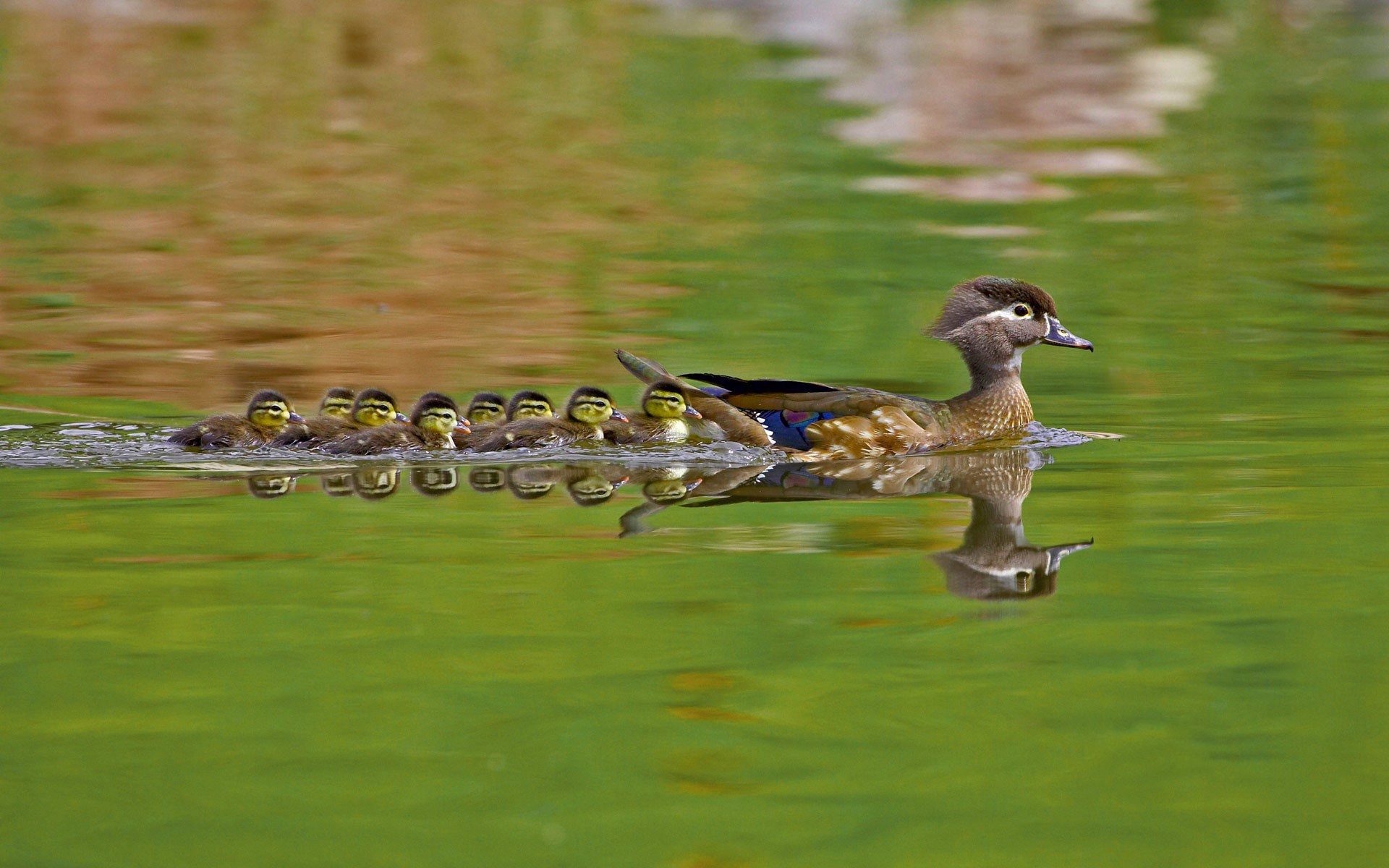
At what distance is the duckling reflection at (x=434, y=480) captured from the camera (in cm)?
725

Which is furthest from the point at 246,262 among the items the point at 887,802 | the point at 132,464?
the point at 887,802

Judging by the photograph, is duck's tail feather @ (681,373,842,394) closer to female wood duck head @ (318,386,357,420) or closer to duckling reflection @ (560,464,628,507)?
duckling reflection @ (560,464,628,507)

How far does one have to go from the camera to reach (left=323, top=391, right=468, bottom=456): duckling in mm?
7914

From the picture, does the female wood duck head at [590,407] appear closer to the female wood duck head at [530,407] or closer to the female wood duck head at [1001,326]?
the female wood duck head at [530,407]

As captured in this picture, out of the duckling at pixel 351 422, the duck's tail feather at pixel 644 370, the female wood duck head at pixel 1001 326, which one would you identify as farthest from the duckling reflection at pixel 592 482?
the female wood duck head at pixel 1001 326

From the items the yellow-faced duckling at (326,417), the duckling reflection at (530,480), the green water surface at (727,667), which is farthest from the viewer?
the yellow-faced duckling at (326,417)

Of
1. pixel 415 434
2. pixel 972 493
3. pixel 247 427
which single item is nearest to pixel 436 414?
pixel 415 434

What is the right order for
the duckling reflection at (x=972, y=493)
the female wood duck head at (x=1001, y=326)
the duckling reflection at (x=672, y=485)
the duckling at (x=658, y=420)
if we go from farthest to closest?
the female wood duck head at (x=1001, y=326)
the duckling at (x=658, y=420)
the duckling reflection at (x=672, y=485)
the duckling reflection at (x=972, y=493)

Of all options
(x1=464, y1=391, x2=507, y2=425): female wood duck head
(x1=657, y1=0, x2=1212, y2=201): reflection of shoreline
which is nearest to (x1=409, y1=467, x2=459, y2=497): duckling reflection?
(x1=464, y1=391, x2=507, y2=425): female wood duck head

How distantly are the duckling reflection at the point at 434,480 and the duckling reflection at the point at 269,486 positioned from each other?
17.6 inches

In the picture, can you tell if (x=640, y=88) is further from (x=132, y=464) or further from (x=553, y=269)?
(x=132, y=464)

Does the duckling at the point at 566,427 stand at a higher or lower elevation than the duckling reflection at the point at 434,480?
higher

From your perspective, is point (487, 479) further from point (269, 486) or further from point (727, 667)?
point (727, 667)

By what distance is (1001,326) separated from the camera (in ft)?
28.9
